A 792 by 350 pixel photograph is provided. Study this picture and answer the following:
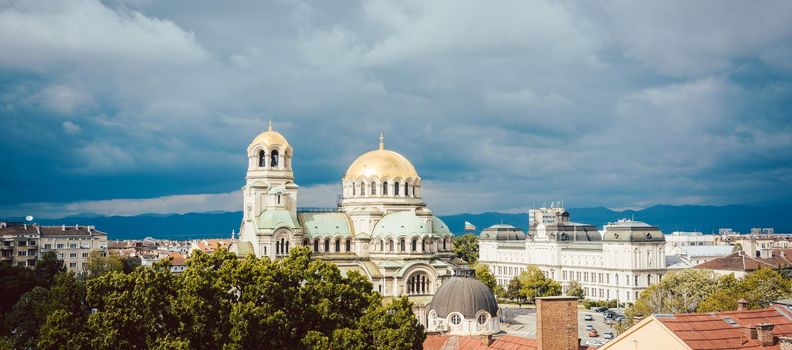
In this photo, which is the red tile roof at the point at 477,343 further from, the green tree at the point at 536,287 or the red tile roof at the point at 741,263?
the red tile roof at the point at 741,263

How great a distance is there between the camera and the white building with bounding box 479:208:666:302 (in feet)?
376

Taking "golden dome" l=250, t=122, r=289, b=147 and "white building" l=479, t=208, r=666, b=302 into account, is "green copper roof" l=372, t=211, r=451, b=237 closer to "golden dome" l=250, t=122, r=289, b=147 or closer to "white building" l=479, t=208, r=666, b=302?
"golden dome" l=250, t=122, r=289, b=147

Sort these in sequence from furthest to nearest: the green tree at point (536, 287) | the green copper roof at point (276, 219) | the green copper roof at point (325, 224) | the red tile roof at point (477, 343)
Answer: the green tree at point (536, 287), the green copper roof at point (325, 224), the green copper roof at point (276, 219), the red tile roof at point (477, 343)

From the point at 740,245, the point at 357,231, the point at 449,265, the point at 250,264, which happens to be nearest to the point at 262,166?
the point at 357,231

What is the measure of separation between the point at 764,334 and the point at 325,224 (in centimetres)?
6467

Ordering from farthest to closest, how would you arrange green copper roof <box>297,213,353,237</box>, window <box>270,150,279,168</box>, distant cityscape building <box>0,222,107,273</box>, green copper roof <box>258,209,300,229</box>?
distant cityscape building <box>0,222,107,273</box> < window <box>270,150,279,168</box> < green copper roof <box>297,213,353,237</box> < green copper roof <box>258,209,300,229</box>

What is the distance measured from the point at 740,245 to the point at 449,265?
10147cm

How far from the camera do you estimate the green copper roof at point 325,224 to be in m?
91.3

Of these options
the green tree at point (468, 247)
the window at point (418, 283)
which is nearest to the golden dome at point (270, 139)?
the window at point (418, 283)

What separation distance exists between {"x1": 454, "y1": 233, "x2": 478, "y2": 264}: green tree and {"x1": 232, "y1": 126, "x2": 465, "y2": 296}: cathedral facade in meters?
53.5

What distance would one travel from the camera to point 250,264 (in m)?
42.8

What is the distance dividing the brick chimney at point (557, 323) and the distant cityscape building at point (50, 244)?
91018 millimetres

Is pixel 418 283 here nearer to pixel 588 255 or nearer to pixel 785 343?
pixel 588 255

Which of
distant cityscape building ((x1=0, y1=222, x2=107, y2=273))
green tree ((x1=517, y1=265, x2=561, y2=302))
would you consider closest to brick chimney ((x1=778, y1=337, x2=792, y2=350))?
green tree ((x1=517, y1=265, x2=561, y2=302))
